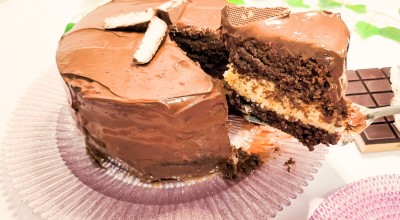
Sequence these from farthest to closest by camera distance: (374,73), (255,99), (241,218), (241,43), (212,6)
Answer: (374,73) → (212,6) → (255,99) → (241,43) → (241,218)

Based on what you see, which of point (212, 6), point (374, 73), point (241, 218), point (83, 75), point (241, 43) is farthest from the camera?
point (374, 73)

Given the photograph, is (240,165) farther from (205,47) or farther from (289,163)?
(205,47)

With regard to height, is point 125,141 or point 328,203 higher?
point 125,141

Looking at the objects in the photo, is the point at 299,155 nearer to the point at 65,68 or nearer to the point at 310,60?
the point at 310,60

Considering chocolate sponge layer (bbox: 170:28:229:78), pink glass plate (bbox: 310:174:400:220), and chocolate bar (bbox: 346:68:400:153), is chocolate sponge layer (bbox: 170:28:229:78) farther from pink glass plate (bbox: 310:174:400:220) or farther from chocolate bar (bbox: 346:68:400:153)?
pink glass plate (bbox: 310:174:400:220)

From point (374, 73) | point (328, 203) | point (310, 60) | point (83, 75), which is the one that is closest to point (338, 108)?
point (310, 60)

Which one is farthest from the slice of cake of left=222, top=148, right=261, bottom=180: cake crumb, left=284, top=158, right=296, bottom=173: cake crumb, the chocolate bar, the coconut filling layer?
the chocolate bar
